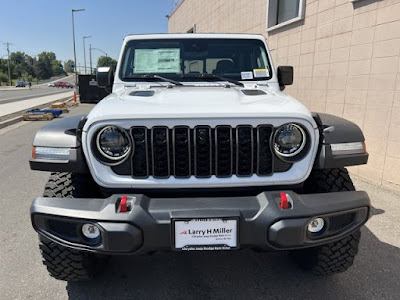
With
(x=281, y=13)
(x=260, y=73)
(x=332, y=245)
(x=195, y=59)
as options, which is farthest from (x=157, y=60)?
(x=281, y=13)

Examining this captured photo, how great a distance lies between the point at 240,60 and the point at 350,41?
269 cm

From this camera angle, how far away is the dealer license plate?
182 cm

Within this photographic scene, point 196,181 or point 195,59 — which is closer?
point 196,181

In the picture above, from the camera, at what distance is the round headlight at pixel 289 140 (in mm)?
2041

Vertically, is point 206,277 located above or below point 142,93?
below

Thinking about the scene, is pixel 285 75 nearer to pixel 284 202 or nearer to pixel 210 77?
pixel 210 77

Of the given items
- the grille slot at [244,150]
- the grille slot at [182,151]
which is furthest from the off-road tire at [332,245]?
the grille slot at [182,151]

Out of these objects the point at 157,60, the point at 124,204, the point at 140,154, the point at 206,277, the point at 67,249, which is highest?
the point at 157,60

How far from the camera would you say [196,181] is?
6.70ft

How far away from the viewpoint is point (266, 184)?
2.08m

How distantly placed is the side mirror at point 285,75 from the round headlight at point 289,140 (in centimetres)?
139

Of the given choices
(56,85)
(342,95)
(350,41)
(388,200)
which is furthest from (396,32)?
(56,85)

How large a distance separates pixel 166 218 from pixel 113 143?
0.56m

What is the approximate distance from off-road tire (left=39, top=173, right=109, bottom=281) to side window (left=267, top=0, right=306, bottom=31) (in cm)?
568
